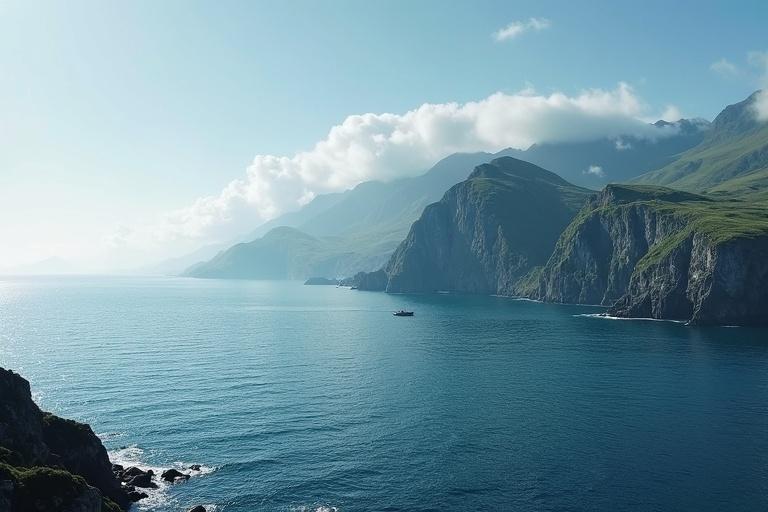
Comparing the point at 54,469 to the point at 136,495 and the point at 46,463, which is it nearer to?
the point at 46,463

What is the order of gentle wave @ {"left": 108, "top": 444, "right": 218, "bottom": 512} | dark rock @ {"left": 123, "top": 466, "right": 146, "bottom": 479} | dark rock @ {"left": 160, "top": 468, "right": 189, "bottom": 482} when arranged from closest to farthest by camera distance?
gentle wave @ {"left": 108, "top": 444, "right": 218, "bottom": 512} → dark rock @ {"left": 160, "top": 468, "right": 189, "bottom": 482} → dark rock @ {"left": 123, "top": 466, "right": 146, "bottom": 479}

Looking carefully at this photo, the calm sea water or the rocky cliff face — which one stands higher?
the rocky cliff face

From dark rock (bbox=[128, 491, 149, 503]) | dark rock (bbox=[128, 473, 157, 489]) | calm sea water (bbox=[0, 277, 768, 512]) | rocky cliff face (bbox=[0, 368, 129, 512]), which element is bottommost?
dark rock (bbox=[128, 491, 149, 503])

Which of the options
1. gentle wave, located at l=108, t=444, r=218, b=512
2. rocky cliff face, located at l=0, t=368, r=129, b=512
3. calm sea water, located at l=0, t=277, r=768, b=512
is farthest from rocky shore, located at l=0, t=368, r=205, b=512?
calm sea water, located at l=0, t=277, r=768, b=512

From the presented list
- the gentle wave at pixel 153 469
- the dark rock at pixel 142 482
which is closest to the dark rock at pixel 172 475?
the gentle wave at pixel 153 469

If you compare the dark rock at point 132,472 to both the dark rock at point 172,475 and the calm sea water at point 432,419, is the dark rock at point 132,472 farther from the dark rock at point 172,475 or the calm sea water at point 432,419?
the calm sea water at point 432,419

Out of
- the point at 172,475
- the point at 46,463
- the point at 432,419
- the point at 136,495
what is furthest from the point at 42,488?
the point at 432,419

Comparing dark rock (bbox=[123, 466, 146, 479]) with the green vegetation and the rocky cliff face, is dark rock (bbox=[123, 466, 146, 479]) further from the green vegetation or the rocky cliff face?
the green vegetation

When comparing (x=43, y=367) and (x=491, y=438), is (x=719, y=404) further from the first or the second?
(x=43, y=367)

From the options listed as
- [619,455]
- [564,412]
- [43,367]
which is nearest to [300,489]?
[619,455]
